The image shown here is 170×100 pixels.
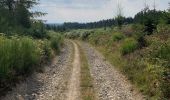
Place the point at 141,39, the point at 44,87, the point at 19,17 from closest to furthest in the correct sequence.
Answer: the point at 44,87
the point at 141,39
the point at 19,17

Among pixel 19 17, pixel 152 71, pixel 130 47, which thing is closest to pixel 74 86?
pixel 152 71

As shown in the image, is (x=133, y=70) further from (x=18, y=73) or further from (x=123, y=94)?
(x=18, y=73)

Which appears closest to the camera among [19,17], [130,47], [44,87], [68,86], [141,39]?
[68,86]

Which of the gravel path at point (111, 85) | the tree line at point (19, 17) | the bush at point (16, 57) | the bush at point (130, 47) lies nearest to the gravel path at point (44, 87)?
the bush at point (16, 57)

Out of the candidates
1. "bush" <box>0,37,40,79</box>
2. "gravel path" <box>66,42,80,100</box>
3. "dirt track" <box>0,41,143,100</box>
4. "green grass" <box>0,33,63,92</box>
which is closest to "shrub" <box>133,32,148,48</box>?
"dirt track" <box>0,41,143,100</box>

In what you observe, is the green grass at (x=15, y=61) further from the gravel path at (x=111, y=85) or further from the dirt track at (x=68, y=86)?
the gravel path at (x=111, y=85)

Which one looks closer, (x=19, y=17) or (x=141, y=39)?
(x=141, y=39)

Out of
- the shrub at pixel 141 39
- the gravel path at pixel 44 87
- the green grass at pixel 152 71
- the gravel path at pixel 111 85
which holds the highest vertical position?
the shrub at pixel 141 39

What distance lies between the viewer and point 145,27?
27.9 meters

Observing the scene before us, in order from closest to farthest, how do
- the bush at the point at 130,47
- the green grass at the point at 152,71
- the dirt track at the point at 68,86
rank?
the green grass at the point at 152,71
the dirt track at the point at 68,86
the bush at the point at 130,47

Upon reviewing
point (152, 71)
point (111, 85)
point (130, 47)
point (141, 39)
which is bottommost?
point (111, 85)

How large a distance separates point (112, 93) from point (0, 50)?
16.3ft

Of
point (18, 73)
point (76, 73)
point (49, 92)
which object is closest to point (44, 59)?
point (76, 73)

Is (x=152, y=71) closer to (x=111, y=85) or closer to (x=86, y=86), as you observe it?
(x=111, y=85)
